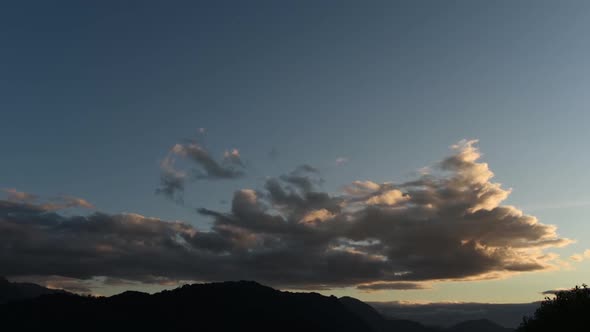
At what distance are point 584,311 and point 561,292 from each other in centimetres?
828

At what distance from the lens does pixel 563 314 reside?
7988 cm

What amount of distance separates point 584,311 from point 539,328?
303 inches

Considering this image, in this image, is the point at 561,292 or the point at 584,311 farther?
the point at 561,292

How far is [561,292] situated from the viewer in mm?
85938

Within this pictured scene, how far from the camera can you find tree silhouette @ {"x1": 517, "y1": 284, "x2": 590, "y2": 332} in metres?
77.3

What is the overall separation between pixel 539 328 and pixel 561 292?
28.3 ft

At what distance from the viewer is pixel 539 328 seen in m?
81.9

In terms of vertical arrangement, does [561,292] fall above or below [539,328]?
above

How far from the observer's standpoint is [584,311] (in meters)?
77.8

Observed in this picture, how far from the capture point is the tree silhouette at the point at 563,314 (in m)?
77.3
